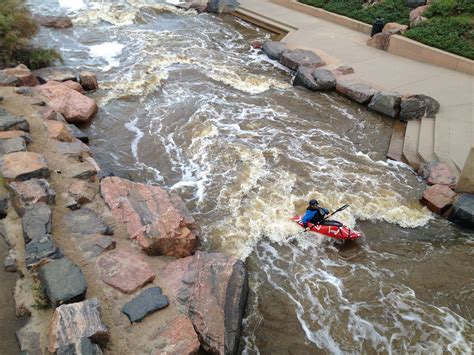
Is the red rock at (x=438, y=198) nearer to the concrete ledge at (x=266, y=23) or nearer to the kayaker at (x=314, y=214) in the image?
the kayaker at (x=314, y=214)

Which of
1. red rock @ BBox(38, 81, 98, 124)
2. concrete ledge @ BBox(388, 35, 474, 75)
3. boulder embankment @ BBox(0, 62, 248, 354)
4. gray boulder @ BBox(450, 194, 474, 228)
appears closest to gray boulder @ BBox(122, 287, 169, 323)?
boulder embankment @ BBox(0, 62, 248, 354)

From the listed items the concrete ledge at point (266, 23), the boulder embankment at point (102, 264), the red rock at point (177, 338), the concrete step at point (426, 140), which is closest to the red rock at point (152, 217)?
the boulder embankment at point (102, 264)

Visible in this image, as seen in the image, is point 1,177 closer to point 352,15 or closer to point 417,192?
point 417,192

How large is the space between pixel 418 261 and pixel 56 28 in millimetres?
15903

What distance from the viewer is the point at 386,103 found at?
37.0 ft

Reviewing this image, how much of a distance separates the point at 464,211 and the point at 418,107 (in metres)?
4.00

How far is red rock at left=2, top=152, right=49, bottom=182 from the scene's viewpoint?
664 centimetres

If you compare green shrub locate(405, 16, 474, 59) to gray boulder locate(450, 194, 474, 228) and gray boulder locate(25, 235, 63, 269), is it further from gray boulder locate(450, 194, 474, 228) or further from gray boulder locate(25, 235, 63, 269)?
gray boulder locate(25, 235, 63, 269)

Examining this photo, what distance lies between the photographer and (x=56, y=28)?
53.4 feet

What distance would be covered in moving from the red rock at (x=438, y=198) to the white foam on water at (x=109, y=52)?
34.0 feet

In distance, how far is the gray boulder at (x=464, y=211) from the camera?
7.67 metres

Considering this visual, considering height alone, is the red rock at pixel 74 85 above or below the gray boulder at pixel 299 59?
below

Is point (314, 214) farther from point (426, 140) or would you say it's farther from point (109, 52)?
point (109, 52)

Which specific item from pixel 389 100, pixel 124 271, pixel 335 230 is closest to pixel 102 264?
pixel 124 271
